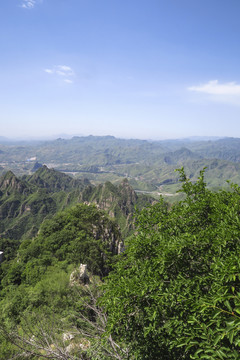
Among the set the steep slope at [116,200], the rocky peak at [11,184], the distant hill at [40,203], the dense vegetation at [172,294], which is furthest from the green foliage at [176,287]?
the rocky peak at [11,184]

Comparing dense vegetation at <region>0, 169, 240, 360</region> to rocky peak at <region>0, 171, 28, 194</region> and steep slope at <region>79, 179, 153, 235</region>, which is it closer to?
steep slope at <region>79, 179, 153, 235</region>

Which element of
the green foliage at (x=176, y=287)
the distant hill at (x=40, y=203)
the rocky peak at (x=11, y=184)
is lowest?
the distant hill at (x=40, y=203)

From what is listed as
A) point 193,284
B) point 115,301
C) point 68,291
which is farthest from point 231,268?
point 68,291

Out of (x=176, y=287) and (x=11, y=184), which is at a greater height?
(x=176, y=287)

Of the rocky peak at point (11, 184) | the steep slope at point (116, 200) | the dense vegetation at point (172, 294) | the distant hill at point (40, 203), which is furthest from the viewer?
the rocky peak at point (11, 184)

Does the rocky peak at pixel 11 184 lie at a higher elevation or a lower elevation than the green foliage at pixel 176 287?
lower

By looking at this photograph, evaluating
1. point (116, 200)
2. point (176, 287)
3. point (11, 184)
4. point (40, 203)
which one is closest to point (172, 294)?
point (176, 287)

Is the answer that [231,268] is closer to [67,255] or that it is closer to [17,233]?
[67,255]

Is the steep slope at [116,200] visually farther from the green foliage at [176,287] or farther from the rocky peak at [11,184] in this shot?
the green foliage at [176,287]

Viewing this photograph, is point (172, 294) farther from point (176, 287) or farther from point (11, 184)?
point (11, 184)

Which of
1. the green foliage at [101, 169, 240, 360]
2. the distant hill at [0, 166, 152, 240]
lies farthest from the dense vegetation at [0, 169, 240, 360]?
the distant hill at [0, 166, 152, 240]

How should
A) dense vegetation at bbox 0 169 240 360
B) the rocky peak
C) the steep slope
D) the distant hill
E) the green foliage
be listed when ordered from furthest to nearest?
the rocky peak → the steep slope → the distant hill → the green foliage → dense vegetation at bbox 0 169 240 360

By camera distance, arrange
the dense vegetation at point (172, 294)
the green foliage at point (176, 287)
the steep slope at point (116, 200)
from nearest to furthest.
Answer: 1. the dense vegetation at point (172, 294)
2. the green foliage at point (176, 287)
3. the steep slope at point (116, 200)

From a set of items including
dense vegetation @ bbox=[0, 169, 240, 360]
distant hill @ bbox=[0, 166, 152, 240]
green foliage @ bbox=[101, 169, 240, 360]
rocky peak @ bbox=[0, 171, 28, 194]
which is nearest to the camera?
dense vegetation @ bbox=[0, 169, 240, 360]
